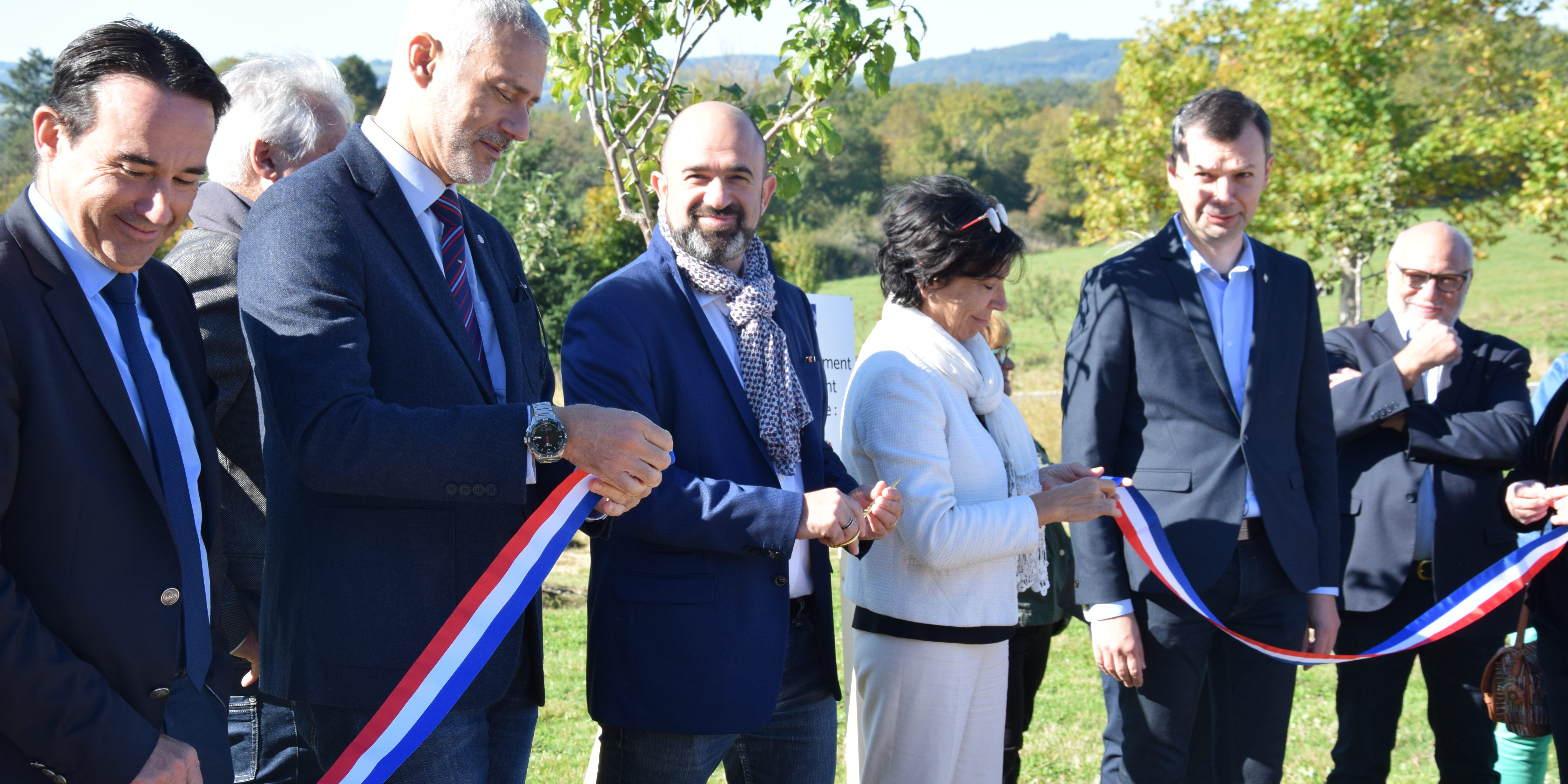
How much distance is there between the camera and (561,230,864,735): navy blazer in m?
2.61

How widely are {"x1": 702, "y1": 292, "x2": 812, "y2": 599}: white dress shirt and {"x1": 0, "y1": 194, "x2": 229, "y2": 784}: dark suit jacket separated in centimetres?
136

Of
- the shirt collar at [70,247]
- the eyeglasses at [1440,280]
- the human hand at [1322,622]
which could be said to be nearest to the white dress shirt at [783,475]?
the shirt collar at [70,247]

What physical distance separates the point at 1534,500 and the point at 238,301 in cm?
381

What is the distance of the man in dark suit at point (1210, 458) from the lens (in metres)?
3.45

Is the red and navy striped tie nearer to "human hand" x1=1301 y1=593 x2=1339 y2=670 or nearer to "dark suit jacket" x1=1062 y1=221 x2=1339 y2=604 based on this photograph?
"dark suit jacket" x1=1062 y1=221 x2=1339 y2=604

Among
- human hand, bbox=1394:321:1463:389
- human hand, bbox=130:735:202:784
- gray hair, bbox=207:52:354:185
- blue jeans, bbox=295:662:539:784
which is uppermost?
gray hair, bbox=207:52:354:185

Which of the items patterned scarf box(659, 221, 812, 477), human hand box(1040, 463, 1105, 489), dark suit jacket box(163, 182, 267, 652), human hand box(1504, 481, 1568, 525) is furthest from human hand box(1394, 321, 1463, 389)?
dark suit jacket box(163, 182, 267, 652)

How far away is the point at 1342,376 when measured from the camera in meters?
4.36

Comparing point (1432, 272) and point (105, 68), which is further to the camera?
point (1432, 272)

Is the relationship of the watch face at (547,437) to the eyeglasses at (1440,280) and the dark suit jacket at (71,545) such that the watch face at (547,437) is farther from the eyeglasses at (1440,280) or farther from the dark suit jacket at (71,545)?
the eyeglasses at (1440,280)

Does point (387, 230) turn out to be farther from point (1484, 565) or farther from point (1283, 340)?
point (1484, 565)

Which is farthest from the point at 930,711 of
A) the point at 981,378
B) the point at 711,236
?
the point at 711,236

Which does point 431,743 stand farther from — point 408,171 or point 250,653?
point 408,171

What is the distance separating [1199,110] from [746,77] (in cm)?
1062
